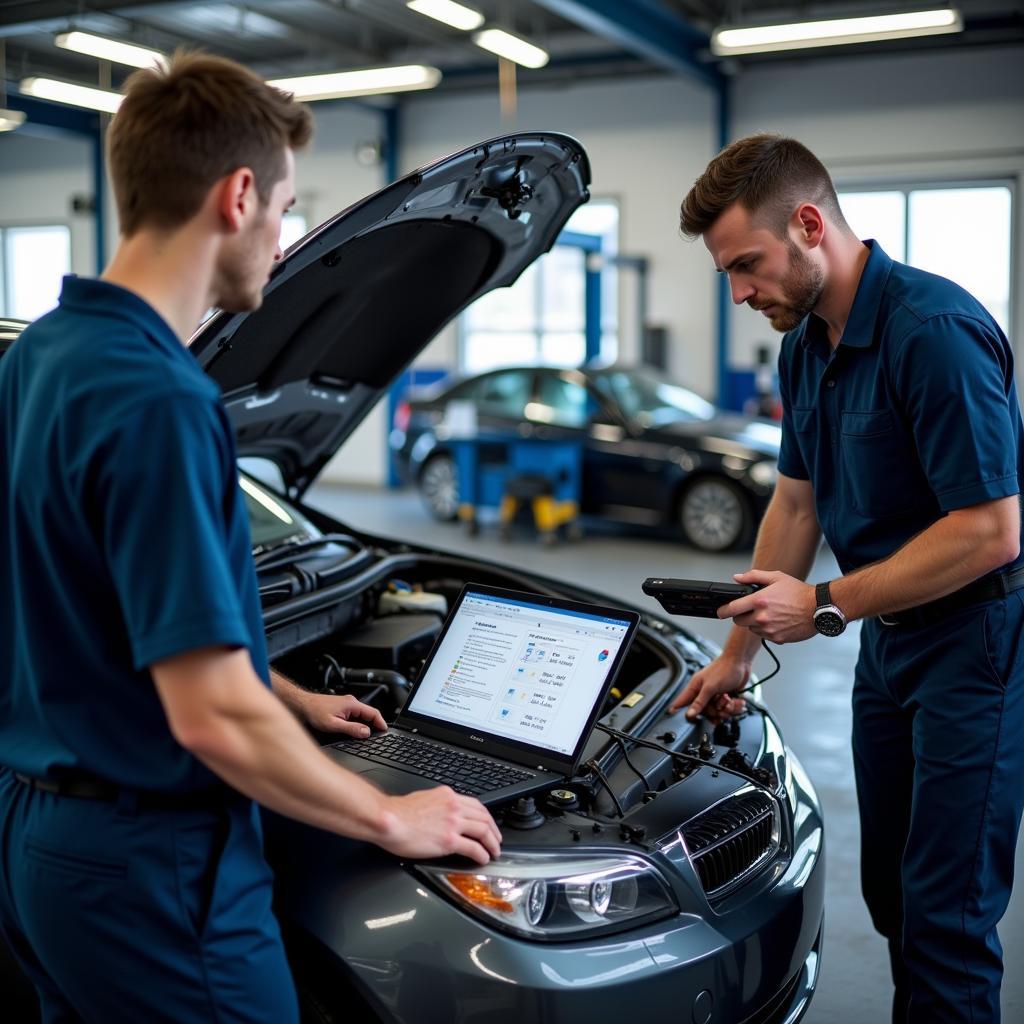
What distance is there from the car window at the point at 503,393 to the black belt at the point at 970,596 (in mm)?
6308

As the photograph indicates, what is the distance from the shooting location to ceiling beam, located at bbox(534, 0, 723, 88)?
304 inches

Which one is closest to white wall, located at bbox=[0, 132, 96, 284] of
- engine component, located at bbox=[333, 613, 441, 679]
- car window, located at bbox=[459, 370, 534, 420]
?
car window, located at bbox=[459, 370, 534, 420]

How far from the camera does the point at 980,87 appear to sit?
31.4 feet

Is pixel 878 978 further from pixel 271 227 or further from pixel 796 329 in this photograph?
pixel 271 227

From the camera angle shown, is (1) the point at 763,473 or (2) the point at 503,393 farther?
(2) the point at 503,393

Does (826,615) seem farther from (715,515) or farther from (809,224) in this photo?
(715,515)

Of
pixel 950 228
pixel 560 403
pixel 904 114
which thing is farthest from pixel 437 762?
pixel 950 228

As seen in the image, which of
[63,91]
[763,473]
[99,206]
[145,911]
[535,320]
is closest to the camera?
[145,911]

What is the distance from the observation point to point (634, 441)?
7.70 m

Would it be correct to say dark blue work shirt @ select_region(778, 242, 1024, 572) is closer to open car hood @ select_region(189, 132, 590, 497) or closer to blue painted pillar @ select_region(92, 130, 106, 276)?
open car hood @ select_region(189, 132, 590, 497)

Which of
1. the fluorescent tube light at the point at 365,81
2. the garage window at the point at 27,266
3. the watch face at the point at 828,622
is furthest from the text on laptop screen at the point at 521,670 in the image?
the garage window at the point at 27,266

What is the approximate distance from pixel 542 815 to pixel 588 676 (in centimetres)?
23

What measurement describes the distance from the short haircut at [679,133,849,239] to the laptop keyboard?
984mm

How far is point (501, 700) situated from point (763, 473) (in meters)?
5.65
